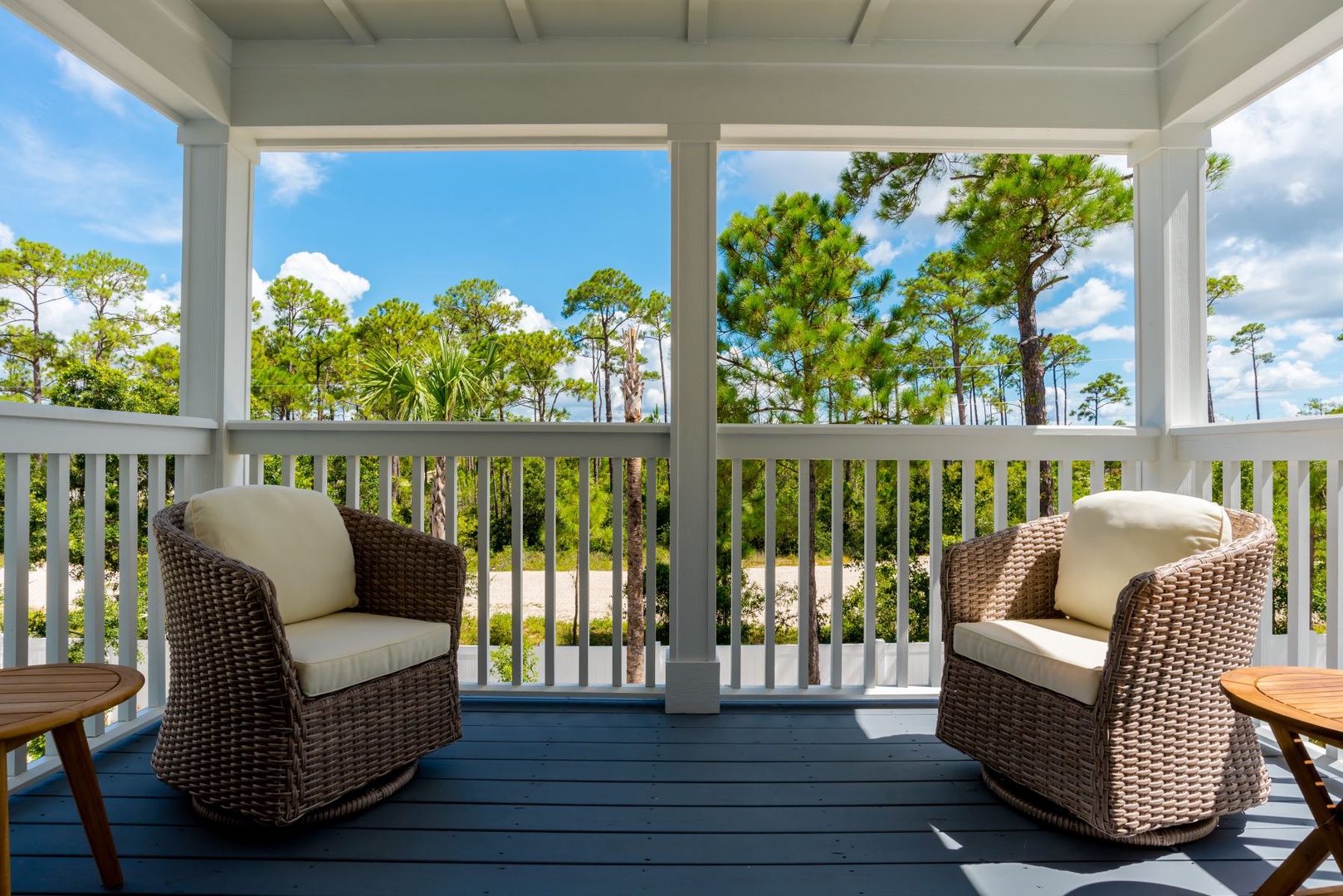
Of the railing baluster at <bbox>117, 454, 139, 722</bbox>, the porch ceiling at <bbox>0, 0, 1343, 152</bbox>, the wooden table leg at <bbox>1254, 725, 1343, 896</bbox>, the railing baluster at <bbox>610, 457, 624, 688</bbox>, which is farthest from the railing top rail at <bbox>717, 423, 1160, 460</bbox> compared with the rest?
the railing baluster at <bbox>117, 454, 139, 722</bbox>

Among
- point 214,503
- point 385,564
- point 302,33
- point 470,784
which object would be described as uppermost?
point 302,33

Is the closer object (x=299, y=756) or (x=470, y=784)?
(x=299, y=756)

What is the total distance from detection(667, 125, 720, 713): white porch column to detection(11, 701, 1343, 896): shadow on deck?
344mm

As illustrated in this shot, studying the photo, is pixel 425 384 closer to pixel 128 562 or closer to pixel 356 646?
pixel 128 562

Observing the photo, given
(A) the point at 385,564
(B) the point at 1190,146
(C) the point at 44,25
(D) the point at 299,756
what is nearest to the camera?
(D) the point at 299,756

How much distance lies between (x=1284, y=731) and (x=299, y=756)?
6.65 ft

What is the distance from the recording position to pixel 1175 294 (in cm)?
264

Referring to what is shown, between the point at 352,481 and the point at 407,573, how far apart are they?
2.42 feet

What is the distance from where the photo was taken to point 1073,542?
2.06 meters

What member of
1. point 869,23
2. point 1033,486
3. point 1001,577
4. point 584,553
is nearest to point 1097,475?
point 1033,486

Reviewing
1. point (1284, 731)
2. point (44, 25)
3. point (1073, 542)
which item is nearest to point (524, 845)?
point (1284, 731)

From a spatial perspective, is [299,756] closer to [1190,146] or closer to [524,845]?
[524,845]

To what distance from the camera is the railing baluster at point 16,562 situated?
182 cm

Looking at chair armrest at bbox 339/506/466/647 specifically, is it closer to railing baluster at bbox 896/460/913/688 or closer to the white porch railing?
the white porch railing
